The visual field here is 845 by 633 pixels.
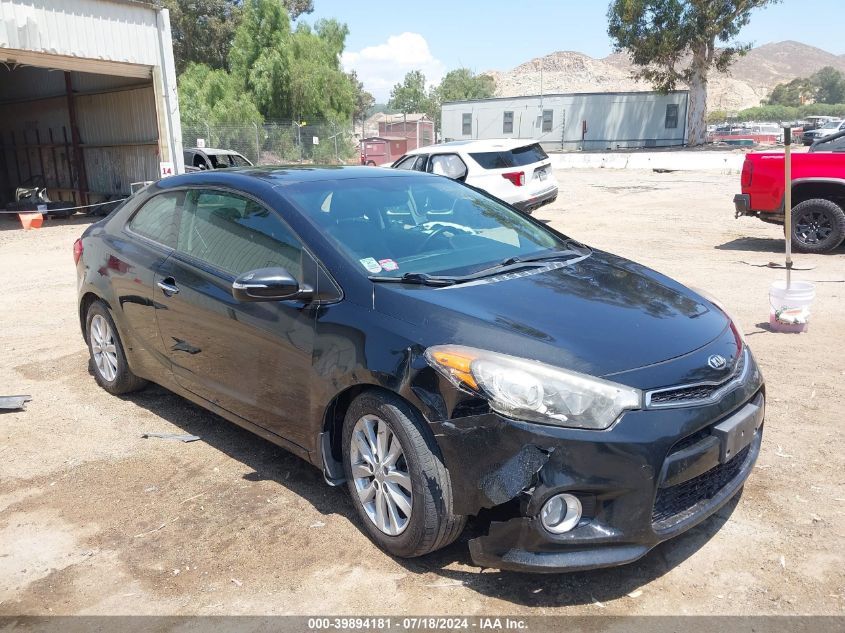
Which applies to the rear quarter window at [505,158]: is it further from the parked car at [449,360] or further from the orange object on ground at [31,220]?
the orange object on ground at [31,220]

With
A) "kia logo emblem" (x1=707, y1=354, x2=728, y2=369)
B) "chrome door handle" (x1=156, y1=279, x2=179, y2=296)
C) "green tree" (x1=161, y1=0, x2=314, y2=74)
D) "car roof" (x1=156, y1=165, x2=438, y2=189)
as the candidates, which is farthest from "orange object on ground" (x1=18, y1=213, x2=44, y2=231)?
"green tree" (x1=161, y1=0, x2=314, y2=74)

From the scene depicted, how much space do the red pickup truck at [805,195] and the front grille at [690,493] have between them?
8.00 meters

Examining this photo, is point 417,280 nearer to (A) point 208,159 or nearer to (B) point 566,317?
(B) point 566,317

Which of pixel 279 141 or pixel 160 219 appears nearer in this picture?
pixel 160 219

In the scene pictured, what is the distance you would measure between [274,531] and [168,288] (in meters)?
1.66

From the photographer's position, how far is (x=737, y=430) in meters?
2.97

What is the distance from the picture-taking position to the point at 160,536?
3.53 meters

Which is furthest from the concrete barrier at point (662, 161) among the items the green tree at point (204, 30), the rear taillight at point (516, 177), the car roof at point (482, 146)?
the green tree at point (204, 30)

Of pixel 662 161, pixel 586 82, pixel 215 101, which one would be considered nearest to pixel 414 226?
pixel 662 161

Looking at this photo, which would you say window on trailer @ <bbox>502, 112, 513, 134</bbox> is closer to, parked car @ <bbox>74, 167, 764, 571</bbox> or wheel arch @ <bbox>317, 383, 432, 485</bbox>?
parked car @ <bbox>74, 167, 764, 571</bbox>

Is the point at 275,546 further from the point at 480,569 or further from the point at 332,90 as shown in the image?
the point at 332,90

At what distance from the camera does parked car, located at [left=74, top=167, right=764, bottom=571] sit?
2.73 metres

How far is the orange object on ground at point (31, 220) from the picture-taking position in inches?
687

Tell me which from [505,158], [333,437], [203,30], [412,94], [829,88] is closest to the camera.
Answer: [333,437]
